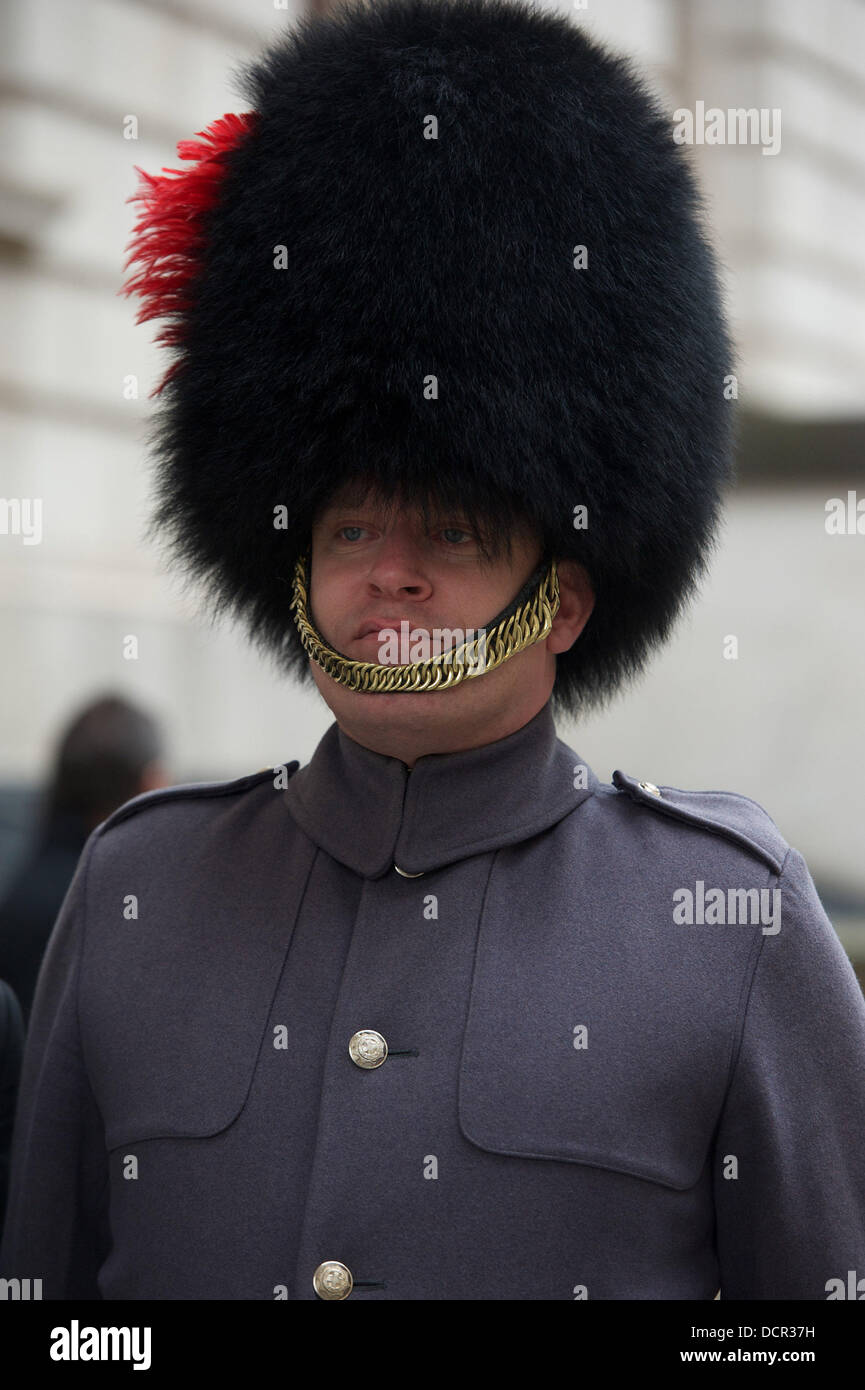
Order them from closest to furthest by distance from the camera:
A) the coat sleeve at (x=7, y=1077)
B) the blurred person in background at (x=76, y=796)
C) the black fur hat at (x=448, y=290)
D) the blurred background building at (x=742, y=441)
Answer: the black fur hat at (x=448, y=290) → the coat sleeve at (x=7, y=1077) → the blurred person in background at (x=76, y=796) → the blurred background building at (x=742, y=441)

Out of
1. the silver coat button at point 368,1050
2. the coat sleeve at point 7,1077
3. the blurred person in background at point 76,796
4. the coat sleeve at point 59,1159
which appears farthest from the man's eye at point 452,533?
the blurred person in background at point 76,796

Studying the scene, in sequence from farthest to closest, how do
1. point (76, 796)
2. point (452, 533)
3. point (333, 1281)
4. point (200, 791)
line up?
point (76, 796)
point (200, 791)
point (452, 533)
point (333, 1281)

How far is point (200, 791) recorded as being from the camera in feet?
6.21

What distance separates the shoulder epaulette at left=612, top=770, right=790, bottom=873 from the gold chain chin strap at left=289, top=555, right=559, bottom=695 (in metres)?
0.22

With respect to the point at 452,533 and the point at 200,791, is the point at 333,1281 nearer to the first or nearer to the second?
the point at 200,791

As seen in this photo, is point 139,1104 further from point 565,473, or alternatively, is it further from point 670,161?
point 670,161

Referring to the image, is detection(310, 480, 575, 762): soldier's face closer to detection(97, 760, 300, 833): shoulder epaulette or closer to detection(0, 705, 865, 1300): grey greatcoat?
detection(0, 705, 865, 1300): grey greatcoat

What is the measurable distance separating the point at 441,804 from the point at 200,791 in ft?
1.40

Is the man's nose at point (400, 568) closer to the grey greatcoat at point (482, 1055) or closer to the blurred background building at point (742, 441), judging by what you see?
the grey greatcoat at point (482, 1055)

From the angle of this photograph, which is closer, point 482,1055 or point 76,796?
point 482,1055

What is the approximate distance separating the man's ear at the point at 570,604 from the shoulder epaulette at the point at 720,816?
17cm

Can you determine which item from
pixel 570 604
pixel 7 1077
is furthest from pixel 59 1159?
pixel 570 604

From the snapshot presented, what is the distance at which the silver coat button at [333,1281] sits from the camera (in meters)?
1.46

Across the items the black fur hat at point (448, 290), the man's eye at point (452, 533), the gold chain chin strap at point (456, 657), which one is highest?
the black fur hat at point (448, 290)
